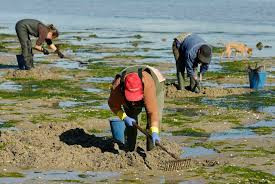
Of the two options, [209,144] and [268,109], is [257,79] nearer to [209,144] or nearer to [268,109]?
[268,109]

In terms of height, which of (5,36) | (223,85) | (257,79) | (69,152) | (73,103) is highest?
(69,152)

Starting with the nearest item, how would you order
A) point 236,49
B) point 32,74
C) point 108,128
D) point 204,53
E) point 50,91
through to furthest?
point 108,128 < point 204,53 < point 50,91 < point 32,74 < point 236,49

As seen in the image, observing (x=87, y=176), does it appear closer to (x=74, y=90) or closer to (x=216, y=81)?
(x=74, y=90)

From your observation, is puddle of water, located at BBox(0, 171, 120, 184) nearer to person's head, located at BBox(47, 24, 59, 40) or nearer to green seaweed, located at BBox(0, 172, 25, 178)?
green seaweed, located at BBox(0, 172, 25, 178)

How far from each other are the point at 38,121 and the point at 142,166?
3.98 meters

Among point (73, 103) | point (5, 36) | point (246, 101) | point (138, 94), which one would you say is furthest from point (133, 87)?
point (5, 36)

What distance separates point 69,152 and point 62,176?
99 cm

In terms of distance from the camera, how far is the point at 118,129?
10.6 metres

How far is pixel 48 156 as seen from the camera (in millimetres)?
9773

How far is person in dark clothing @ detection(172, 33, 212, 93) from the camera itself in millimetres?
15453

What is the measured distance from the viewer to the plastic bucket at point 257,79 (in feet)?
57.0

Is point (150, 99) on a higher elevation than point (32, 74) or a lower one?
higher

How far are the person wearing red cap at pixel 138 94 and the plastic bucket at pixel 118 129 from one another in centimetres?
92

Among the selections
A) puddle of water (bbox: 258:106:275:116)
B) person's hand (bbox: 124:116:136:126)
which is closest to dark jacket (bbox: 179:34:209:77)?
puddle of water (bbox: 258:106:275:116)
